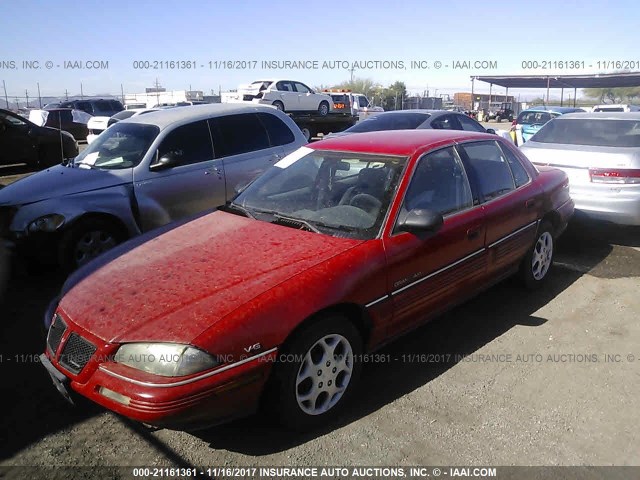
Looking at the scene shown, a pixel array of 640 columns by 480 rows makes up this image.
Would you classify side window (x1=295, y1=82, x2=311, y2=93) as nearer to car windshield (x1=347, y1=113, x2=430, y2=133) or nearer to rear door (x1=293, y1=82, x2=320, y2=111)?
rear door (x1=293, y1=82, x2=320, y2=111)

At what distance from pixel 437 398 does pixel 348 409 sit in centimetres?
56

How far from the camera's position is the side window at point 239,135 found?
243 inches

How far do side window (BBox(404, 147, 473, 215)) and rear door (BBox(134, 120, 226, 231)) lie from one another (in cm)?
302

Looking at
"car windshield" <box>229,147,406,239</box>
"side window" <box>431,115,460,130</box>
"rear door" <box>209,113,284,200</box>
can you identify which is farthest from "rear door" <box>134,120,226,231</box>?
"side window" <box>431,115,460,130</box>

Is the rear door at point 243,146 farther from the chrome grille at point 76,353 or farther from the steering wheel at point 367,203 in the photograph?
the chrome grille at point 76,353

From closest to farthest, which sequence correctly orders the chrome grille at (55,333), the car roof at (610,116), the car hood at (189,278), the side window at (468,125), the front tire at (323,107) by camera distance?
the car hood at (189,278) → the chrome grille at (55,333) → the car roof at (610,116) → the side window at (468,125) → the front tire at (323,107)

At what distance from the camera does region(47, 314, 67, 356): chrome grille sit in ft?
9.20

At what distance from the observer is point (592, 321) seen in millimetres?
4199

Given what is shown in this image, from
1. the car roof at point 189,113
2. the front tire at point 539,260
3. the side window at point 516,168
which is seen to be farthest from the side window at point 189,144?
the front tire at point 539,260

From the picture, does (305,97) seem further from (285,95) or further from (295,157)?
(295,157)

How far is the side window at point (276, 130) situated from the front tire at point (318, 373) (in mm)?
4203

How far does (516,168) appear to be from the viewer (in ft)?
15.0

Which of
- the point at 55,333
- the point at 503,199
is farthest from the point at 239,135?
the point at 55,333

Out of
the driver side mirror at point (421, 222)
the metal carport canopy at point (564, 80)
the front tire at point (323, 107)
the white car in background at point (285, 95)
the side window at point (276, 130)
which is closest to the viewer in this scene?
the driver side mirror at point (421, 222)
